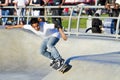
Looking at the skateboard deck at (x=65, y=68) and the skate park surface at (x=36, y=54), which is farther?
the skate park surface at (x=36, y=54)

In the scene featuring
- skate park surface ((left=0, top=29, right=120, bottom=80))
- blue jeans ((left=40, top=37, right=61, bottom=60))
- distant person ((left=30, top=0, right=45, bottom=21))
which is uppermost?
distant person ((left=30, top=0, right=45, bottom=21))

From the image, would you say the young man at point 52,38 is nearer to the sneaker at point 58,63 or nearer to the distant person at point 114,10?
the sneaker at point 58,63

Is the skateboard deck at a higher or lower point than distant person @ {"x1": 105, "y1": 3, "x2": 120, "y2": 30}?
lower

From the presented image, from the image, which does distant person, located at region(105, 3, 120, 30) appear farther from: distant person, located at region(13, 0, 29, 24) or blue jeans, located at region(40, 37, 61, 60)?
distant person, located at region(13, 0, 29, 24)

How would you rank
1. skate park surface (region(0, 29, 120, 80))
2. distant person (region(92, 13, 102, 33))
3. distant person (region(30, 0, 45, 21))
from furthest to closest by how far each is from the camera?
distant person (region(30, 0, 45, 21)), distant person (region(92, 13, 102, 33)), skate park surface (region(0, 29, 120, 80))

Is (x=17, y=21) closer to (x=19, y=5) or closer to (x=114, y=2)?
(x=19, y=5)

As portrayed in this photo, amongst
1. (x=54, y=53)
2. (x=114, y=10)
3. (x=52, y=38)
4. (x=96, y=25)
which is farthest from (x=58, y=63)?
(x=96, y=25)

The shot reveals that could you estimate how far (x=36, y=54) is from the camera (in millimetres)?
13562

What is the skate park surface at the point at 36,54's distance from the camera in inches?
408

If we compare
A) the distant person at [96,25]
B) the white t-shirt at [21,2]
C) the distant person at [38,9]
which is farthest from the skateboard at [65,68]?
the white t-shirt at [21,2]

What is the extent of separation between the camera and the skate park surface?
1038cm

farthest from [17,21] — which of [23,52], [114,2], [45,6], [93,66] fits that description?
[93,66]

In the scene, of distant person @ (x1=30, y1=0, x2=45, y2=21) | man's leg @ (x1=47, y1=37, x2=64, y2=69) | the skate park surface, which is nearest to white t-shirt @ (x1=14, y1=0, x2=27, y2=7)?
distant person @ (x1=30, y1=0, x2=45, y2=21)

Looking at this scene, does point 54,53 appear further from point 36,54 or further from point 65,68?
point 36,54
